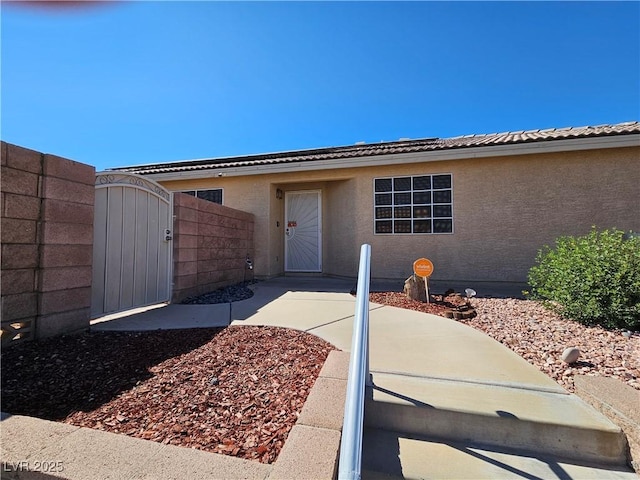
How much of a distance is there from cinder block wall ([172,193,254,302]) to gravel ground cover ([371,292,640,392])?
175 inches

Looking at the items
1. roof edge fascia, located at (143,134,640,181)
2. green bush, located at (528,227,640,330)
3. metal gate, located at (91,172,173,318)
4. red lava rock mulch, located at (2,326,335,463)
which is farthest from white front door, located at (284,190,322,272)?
green bush, located at (528,227,640,330)

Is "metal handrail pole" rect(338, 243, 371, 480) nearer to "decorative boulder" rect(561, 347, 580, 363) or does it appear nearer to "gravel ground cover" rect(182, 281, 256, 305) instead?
"decorative boulder" rect(561, 347, 580, 363)

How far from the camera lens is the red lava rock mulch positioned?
1.97 m

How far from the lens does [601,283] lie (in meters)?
3.92

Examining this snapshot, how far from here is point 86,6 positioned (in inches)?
129

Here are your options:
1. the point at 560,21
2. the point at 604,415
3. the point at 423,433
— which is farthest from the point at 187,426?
the point at 560,21

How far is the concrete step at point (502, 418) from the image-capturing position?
2.02 metres

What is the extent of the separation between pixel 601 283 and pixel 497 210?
4.23 metres

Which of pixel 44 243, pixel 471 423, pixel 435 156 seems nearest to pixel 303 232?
pixel 435 156

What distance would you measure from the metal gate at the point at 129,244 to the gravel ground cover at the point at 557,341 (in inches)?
186

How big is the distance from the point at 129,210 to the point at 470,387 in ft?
17.3

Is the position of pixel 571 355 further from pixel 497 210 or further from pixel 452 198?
pixel 452 198

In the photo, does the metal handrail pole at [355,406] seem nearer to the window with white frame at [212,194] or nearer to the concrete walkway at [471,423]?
the concrete walkway at [471,423]

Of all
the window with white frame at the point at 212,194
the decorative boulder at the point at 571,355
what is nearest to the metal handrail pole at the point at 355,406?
the decorative boulder at the point at 571,355
